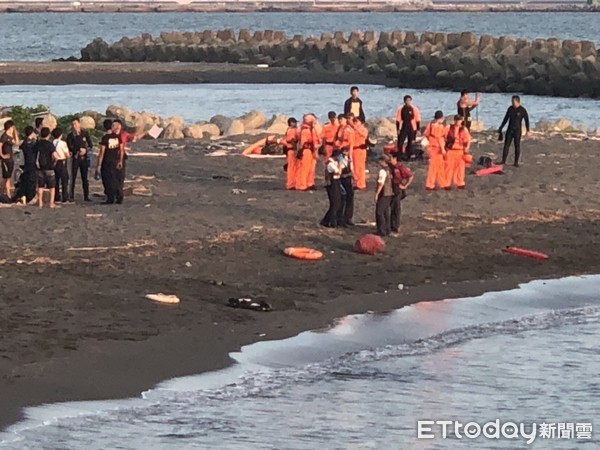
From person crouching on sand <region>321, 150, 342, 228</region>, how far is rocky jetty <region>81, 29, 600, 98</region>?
3934 cm

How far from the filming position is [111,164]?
24.5 metres

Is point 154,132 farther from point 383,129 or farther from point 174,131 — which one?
point 383,129

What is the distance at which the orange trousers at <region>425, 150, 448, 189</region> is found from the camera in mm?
27062

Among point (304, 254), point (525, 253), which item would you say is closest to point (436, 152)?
point (525, 253)

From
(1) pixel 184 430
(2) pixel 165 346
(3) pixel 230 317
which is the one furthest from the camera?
(3) pixel 230 317

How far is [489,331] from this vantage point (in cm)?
1803

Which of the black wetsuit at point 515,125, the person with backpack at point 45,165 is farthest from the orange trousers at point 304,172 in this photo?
the black wetsuit at point 515,125

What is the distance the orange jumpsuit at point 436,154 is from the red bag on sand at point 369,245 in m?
5.68

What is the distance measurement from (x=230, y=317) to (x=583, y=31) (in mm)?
129975

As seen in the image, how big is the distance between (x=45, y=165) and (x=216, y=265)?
187 inches

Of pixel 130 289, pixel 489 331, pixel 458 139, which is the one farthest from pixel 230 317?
pixel 458 139

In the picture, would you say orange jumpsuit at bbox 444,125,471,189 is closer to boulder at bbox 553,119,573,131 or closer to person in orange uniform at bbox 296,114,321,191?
person in orange uniform at bbox 296,114,321,191

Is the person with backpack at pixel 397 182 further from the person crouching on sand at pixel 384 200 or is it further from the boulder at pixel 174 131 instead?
the boulder at pixel 174 131

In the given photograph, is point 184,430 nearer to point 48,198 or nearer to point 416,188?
point 48,198
